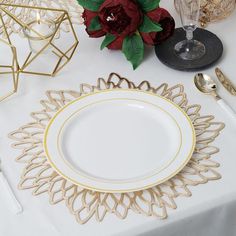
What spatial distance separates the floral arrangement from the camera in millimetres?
933

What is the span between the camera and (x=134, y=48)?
98 centimetres

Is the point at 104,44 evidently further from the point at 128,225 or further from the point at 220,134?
the point at 128,225

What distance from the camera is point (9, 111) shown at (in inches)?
36.1

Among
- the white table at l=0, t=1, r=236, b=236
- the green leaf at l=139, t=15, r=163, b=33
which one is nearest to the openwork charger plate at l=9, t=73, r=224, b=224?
the white table at l=0, t=1, r=236, b=236

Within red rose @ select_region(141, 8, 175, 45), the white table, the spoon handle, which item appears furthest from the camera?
red rose @ select_region(141, 8, 175, 45)

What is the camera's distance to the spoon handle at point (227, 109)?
86cm

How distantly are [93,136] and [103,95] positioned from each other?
87 mm

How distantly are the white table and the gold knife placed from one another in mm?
13

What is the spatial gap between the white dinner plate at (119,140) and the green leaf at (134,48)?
0.34 ft

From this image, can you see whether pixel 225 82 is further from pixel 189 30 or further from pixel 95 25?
pixel 95 25

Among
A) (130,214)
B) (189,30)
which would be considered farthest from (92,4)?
(130,214)

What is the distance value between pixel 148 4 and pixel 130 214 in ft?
1.34

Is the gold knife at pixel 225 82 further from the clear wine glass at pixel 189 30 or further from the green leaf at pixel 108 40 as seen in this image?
the green leaf at pixel 108 40

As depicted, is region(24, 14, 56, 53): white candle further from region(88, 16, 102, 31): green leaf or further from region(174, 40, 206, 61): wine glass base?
region(174, 40, 206, 61): wine glass base
